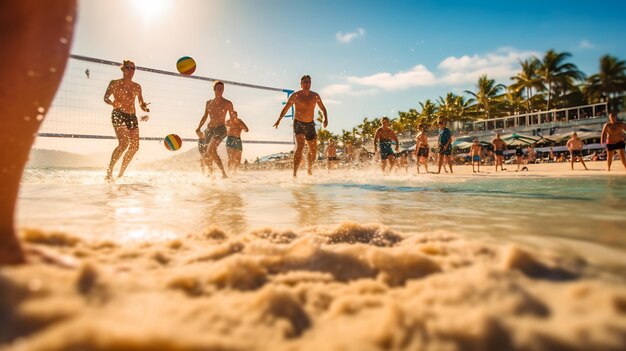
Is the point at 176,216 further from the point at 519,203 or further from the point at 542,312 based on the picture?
the point at 519,203

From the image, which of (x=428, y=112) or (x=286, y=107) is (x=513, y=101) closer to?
(x=428, y=112)

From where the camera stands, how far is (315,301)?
0.92m

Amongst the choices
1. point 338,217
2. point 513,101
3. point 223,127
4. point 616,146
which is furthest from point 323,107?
point 513,101

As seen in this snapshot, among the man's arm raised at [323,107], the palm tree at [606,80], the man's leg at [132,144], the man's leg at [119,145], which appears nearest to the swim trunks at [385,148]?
the man's arm raised at [323,107]

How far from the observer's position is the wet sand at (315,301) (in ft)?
2.13

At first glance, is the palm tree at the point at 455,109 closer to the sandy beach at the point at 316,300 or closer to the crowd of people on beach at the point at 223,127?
the crowd of people on beach at the point at 223,127

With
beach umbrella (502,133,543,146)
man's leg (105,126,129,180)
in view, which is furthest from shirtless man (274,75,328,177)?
beach umbrella (502,133,543,146)

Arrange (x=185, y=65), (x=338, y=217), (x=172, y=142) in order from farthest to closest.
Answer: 1. (x=172, y=142)
2. (x=185, y=65)
3. (x=338, y=217)

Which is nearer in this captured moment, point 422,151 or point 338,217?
point 338,217

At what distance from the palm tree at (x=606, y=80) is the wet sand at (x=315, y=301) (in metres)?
46.3

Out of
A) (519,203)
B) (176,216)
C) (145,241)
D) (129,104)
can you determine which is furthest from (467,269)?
(129,104)

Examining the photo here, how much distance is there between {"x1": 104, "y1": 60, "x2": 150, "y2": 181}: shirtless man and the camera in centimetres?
577

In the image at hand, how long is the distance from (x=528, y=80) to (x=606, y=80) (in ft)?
25.6

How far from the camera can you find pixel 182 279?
3.13ft
